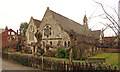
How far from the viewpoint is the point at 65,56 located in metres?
17.1

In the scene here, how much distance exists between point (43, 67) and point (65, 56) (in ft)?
26.0

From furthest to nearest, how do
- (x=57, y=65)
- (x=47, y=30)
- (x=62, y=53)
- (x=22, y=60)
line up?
(x=47, y=30)
(x=62, y=53)
(x=22, y=60)
(x=57, y=65)

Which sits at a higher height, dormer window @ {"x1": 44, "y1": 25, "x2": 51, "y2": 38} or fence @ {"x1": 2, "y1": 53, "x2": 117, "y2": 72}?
dormer window @ {"x1": 44, "y1": 25, "x2": 51, "y2": 38}

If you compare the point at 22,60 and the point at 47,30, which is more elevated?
the point at 47,30

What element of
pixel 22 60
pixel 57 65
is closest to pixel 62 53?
pixel 22 60

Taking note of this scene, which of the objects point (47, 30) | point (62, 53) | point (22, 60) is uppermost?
point (47, 30)

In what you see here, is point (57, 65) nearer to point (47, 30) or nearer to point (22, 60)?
point (22, 60)

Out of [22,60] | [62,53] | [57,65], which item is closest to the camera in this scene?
[57,65]

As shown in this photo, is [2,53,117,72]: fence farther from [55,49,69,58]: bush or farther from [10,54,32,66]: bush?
[55,49,69,58]: bush

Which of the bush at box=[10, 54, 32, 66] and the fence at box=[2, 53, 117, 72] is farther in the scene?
the bush at box=[10, 54, 32, 66]

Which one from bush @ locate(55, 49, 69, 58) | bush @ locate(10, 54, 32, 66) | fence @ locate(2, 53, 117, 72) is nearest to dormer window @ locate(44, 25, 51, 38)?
bush @ locate(55, 49, 69, 58)

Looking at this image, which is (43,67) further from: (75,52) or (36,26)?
(36,26)

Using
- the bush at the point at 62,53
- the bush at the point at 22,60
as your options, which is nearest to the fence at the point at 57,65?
the bush at the point at 22,60

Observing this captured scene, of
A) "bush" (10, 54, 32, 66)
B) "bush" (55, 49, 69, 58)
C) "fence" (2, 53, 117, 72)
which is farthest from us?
"bush" (55, 49, 69, 58)
